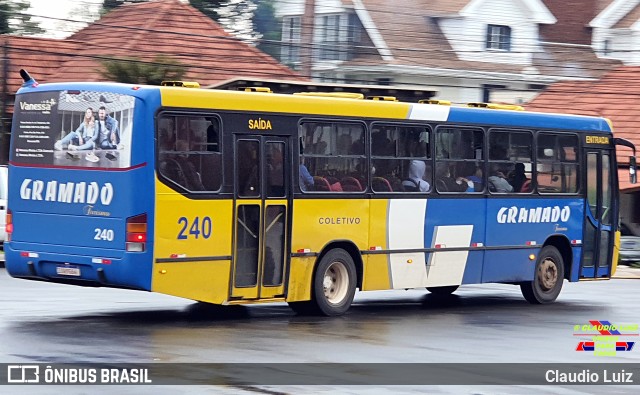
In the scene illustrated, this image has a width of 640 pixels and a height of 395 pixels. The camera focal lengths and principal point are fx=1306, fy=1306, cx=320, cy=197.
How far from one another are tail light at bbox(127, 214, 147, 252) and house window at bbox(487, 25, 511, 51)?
145ft

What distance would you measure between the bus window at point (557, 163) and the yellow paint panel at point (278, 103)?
3286 mm

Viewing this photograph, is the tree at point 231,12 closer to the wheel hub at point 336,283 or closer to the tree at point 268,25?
the tree at point 268,25

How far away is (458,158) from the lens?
1869 cm

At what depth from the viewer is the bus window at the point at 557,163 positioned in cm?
2023

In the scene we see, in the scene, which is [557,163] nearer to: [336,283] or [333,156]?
[333,156]

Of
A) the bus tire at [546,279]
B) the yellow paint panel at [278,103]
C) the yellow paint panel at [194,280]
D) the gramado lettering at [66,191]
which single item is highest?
the yellow paint panel at [278,103]

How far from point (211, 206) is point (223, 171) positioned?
1.57 feet

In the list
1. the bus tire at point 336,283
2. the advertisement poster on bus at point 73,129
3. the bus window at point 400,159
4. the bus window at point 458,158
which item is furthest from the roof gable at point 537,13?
the advertisement poster on bus at point 73,129

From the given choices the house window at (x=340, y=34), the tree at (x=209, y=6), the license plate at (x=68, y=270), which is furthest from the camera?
the house window at (x=340, y=34)

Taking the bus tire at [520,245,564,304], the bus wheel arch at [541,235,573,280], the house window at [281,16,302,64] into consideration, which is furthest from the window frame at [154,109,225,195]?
the house window at [281,16,302,64]

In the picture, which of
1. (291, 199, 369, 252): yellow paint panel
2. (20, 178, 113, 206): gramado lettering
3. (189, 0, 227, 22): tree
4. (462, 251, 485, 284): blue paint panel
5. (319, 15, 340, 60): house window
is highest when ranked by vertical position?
(189, 0, 227, 22): tree

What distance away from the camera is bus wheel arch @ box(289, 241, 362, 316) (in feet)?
54.1

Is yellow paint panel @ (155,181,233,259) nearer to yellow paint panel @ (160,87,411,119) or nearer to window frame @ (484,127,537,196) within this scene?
yellow paint panel @ (160,87,411,119)

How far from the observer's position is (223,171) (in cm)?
1528
